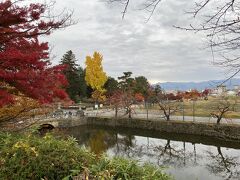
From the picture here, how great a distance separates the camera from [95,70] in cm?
4788

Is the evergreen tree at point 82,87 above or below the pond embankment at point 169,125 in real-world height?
above

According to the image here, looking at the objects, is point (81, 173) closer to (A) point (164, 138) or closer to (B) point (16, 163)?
(B) point (16, 163)

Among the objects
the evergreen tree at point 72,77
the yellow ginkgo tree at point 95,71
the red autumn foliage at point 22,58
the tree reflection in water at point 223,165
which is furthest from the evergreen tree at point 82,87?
the red autumn foliage at point 22,58

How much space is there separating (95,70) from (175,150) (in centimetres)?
2597

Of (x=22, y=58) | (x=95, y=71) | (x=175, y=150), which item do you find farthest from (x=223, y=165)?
(x=95, y=71)

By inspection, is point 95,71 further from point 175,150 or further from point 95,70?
point 175,150

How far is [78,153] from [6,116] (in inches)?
225

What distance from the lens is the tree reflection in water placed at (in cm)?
1750

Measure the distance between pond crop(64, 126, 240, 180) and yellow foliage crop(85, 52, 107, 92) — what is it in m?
13.7

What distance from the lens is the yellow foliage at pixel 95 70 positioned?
47594 millimetres

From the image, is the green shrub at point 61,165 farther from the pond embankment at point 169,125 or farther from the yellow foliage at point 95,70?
the yellow foliage at point 95,70

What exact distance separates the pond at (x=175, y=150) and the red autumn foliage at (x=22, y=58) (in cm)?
1058

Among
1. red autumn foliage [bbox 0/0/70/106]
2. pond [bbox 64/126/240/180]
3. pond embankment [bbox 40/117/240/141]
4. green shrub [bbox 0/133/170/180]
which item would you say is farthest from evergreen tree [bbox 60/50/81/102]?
green shrub [bbox 0/133/170/180]

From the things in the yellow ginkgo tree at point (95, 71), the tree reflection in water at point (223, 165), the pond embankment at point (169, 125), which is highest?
the yellow ginkgo tree at point (95, 71)
